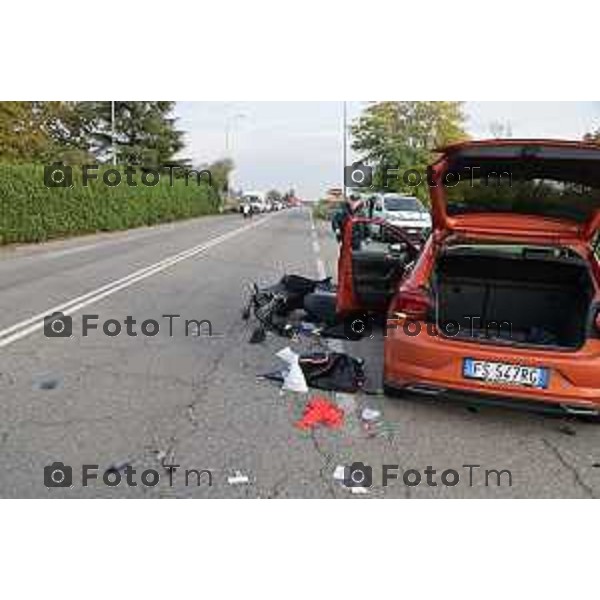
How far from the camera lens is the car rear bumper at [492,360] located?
4.05 metres

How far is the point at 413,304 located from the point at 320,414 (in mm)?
1035

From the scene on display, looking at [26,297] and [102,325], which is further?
[26,297]

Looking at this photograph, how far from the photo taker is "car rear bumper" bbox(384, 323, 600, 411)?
13.3ft

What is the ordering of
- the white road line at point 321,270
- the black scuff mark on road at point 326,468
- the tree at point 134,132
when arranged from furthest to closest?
the tree at point 134,132
the white road line at point 321,270
the black scuff mark on road at point 326,468

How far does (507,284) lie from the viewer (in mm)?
5383

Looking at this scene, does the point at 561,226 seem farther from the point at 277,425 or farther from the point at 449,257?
the point at 277,425

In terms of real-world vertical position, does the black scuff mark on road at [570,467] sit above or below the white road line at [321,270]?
below

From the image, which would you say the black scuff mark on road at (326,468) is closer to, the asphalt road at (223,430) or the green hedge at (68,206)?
the asphalt road at (223,430)

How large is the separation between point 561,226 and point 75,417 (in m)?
3.85

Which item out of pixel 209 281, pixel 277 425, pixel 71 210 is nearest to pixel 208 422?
pixel 277 425

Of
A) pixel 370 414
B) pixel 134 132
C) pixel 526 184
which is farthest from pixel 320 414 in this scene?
pixel 134 132

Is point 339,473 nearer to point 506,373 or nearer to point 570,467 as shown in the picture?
point 506,373

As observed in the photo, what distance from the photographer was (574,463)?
392cm

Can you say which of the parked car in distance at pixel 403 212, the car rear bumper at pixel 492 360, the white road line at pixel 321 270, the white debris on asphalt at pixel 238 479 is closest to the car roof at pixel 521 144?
the car rear bumper at pixel 492 360
